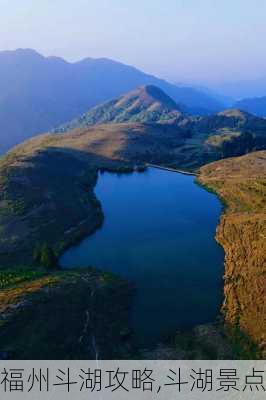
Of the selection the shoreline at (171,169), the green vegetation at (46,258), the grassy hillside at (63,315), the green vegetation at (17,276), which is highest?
Answer: the shoreline at (171,169)

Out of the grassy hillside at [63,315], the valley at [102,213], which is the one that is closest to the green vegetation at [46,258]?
the valley at [102,213]

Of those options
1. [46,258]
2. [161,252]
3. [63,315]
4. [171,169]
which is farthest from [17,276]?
[171,169]

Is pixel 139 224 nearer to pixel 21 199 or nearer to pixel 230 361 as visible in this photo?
pixel 21 199

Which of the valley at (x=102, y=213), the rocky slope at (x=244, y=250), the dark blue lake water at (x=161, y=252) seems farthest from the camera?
the dark blue lake water at (x=161, y=252)

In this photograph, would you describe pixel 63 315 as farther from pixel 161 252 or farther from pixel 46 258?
pixel 161 252

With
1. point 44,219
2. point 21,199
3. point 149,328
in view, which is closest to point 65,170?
point 21,199

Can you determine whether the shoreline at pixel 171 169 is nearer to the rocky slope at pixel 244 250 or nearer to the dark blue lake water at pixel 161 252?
the dark blue lake water at pixel 161 252

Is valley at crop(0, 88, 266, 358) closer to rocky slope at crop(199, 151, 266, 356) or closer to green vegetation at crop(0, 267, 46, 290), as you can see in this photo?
rocky slope at crop(199, 151, 266, 356)
